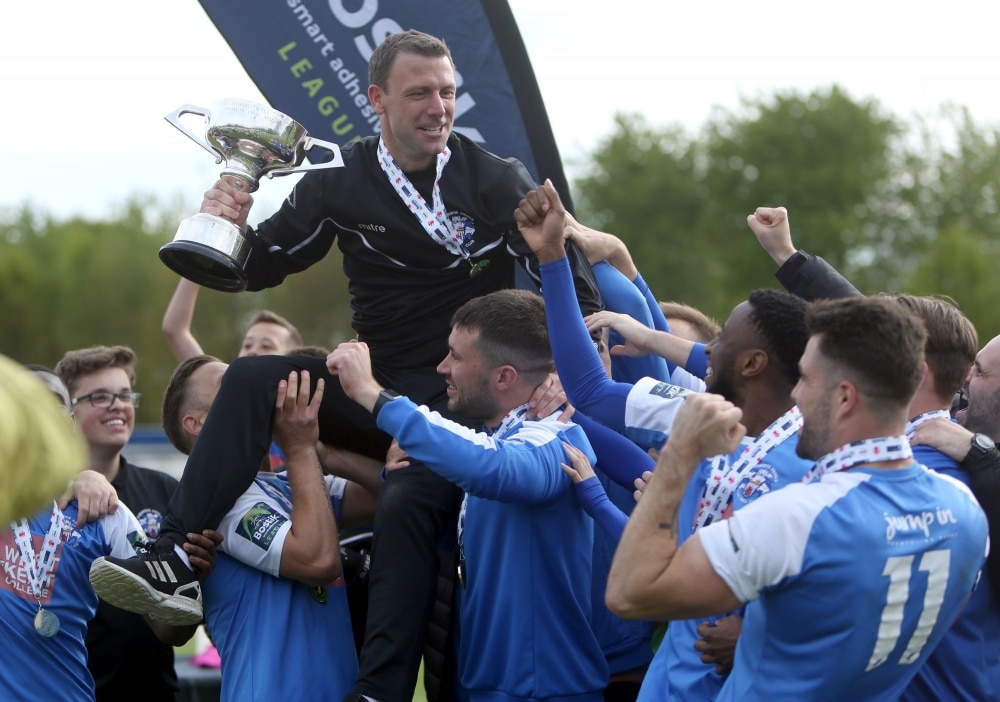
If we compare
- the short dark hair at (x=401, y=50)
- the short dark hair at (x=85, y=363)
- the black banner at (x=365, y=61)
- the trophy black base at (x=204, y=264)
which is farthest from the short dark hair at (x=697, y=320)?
the short dark hair at (x=85, y=363)

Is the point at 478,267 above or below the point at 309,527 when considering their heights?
above

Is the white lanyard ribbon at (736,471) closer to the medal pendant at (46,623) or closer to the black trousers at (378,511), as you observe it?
the black trousers at (378,511)

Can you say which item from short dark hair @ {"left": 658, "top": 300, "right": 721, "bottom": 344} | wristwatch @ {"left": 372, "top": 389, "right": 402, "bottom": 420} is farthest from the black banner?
wristwatch @ {"left": 372, "top": 389, "right": 402, "bottom": 420}

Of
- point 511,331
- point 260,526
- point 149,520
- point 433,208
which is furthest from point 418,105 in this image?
point 149,520

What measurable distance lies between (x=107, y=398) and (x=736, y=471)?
347cm

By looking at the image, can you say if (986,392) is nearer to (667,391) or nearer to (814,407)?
(667,391)

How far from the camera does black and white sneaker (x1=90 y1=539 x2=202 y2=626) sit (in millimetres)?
4023

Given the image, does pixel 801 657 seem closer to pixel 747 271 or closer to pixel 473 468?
pixel 473 468

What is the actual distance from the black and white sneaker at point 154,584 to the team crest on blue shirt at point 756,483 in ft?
6.22

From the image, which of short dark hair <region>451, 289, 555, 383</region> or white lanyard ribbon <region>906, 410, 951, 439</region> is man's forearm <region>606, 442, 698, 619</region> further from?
short dark hair <region>451, 289, 555, 383</region>

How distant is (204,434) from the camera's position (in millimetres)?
4289

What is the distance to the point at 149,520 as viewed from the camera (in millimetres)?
5754

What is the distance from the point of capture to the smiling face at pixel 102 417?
577cm

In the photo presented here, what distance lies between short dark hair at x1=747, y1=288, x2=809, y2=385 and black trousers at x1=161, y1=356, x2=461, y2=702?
1300 millimetres
